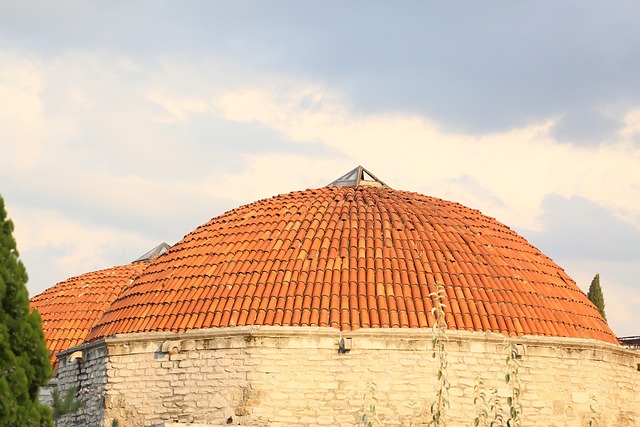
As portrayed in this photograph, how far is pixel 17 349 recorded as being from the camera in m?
12.9

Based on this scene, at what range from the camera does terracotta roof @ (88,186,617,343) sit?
18609mm

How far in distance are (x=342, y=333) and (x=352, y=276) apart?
4.47 ft

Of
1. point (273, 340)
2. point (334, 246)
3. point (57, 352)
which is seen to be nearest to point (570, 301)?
point (334, 246)

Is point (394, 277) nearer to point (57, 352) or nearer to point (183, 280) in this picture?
point (183, 280)

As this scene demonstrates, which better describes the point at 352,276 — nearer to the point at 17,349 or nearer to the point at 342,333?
the point at 342,333

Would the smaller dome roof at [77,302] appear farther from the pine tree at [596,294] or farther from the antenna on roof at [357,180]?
the pine tree at [596,294]

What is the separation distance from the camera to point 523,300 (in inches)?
774

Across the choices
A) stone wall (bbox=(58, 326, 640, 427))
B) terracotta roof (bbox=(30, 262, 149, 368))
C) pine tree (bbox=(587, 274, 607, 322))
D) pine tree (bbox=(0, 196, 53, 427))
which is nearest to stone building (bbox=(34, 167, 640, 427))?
stone wall (bbox=(58, 326, 640, 427))

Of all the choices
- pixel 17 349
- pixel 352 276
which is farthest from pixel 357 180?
pixel 17 349

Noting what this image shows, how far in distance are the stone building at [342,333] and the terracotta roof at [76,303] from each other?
8.16 ft

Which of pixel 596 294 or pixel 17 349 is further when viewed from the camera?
pixel 596 294

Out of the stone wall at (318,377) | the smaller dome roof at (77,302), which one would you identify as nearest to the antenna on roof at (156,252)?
the smaller dome roof at (77,302)

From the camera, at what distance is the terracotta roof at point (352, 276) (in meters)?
18.6

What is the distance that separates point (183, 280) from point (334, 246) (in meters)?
2.91
